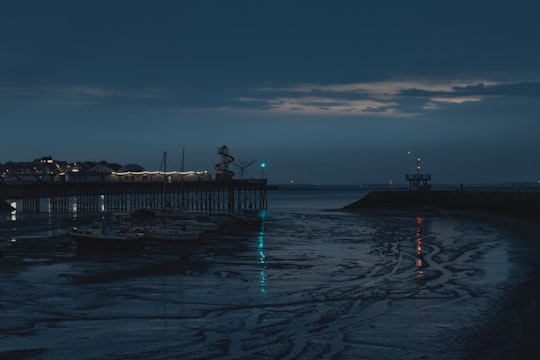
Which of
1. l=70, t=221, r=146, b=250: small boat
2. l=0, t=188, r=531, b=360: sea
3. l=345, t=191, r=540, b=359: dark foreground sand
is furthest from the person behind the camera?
l=70, t=221, r=146, b=250: small boat

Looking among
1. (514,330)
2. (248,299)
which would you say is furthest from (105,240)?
(514,330)

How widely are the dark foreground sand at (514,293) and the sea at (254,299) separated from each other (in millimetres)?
460

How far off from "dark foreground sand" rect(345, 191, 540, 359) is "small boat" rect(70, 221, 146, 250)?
92.6 feet

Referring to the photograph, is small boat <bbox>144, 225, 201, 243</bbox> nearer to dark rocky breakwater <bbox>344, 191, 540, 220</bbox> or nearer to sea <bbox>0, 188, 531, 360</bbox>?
sea <bbox>0, 188, 531, 360</bbox>

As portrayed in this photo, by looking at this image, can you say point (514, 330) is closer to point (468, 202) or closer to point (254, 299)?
point (254, 299)

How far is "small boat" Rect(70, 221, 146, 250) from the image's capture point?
51.7 meters

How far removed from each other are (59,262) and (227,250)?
14268 millimetres

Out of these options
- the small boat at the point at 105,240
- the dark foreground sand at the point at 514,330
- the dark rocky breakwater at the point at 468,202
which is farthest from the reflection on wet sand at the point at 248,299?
the dark rocky breakwater at the point at 468,202

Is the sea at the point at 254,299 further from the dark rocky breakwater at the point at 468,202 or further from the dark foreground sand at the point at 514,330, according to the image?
the dark rocky breakwater at the point at 468,202

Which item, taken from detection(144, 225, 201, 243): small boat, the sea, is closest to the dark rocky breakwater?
the sea

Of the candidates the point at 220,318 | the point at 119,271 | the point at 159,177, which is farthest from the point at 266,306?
the point at 159,177

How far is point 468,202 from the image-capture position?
113000mm

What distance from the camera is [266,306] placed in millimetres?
28812

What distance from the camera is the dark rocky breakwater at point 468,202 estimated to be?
89.7m
